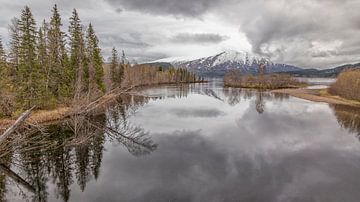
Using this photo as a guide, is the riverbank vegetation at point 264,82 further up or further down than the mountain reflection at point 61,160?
further up

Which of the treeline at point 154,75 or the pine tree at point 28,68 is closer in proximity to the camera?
the pine tree at point 28,68

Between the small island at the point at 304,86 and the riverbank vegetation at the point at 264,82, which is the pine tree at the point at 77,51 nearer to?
the small island at the point at 304,86

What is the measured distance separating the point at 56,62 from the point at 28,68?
5.25 metres

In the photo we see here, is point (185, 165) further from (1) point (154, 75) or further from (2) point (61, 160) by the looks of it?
(1) point (154, 75)

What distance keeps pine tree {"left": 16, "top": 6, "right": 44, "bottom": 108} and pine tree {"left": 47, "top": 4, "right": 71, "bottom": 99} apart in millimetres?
2916

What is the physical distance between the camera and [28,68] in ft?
108

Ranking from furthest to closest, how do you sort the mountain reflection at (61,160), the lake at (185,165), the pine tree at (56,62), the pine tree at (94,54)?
the pine tree at (94,54) < the pine tree at (56,62) < the mountain reflection at (61,160) < the lake at (185,165)

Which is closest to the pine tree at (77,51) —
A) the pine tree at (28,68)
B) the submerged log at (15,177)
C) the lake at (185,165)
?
the pine tree at (28,68)

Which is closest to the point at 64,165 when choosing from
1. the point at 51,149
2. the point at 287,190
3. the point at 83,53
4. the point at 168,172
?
the point at 51,149

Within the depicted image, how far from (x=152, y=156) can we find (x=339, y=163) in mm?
13907

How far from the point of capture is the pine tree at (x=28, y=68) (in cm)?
3222

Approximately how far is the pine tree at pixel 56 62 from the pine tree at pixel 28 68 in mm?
2916

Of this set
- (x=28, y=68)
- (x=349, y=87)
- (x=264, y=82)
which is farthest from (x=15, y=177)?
(x=264, y=82)

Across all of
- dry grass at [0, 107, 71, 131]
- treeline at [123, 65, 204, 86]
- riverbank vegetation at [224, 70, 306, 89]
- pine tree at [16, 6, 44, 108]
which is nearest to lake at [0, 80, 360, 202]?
dry grass at [0, 107, 71, 131]
